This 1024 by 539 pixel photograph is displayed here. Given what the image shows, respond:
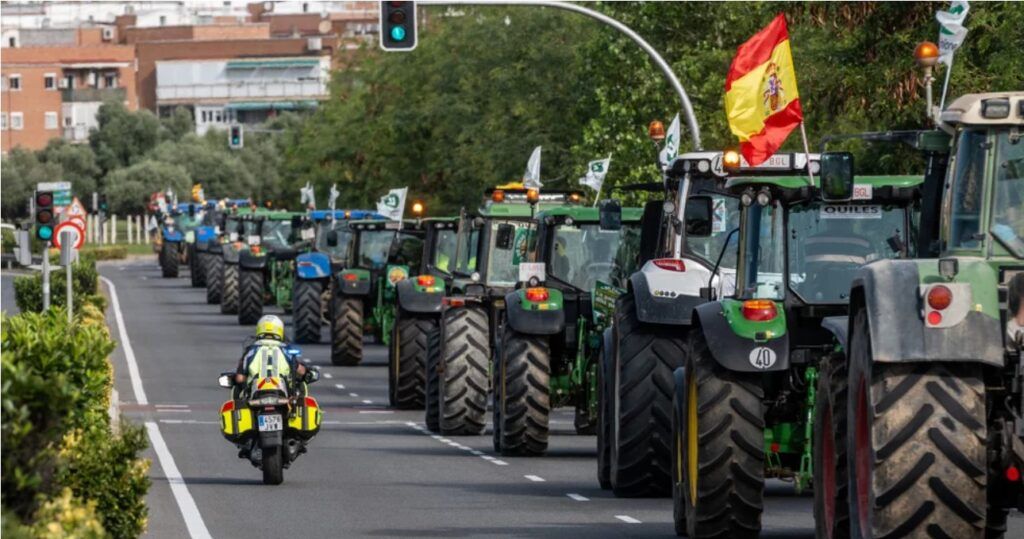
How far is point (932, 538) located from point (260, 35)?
173880mm

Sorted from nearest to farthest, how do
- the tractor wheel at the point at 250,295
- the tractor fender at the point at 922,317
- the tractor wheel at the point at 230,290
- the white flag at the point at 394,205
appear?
1. the tractor fender at the point at 922,317
2. the white flag at the point at 394,205
3. the tractor wheel at the point at 250,295
4. the tractor wheel at the point at 230,290

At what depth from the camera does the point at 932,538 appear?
1041 cm

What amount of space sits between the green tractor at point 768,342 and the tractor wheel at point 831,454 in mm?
1306

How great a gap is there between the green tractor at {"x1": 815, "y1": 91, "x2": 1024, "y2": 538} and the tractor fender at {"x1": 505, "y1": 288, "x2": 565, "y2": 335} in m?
11.4

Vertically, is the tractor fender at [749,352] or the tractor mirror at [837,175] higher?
the tractor mirror at [837,175]

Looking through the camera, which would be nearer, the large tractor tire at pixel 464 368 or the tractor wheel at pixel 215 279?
the large tractor tire at pixel 464 368

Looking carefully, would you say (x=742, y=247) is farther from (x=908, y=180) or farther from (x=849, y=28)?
(x=849, y=28)

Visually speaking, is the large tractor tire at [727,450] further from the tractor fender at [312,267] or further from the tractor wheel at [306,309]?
the tractor wheel at [306,309]

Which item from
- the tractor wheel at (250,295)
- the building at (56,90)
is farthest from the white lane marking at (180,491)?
the building at (56,90)

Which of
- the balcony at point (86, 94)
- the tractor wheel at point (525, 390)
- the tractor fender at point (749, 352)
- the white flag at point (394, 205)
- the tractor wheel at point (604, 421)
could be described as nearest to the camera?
the tractor fender at point (749, 352)

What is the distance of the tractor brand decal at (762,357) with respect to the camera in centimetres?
1415

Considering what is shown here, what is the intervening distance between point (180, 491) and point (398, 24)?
446 inches

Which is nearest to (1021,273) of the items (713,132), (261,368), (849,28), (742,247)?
(742,247)

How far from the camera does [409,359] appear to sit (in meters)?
30.7
